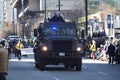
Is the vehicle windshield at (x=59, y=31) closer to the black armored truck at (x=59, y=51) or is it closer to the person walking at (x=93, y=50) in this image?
the black armored truck at (x=59, y=51)

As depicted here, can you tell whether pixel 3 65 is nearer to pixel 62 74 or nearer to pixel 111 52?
pixel 62 74

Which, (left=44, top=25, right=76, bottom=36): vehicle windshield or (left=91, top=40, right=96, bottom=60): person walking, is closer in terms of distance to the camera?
(left=44, top=25, right=76, bottom=36): vehicle windshield

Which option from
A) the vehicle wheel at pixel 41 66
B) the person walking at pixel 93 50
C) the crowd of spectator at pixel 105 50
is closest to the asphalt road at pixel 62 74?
the vehicle wheel at pixel 41 66

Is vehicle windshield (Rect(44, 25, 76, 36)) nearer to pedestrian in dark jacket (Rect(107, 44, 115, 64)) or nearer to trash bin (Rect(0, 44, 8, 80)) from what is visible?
pedestrian in dark jacket (Rect(107, 44, 115, 64))

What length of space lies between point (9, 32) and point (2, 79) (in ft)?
422

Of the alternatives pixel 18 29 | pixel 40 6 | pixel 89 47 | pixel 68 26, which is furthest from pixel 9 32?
pixel 68 26

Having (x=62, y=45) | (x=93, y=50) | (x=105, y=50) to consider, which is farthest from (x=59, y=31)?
(x=93, y=50)

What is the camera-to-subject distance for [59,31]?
30.7m

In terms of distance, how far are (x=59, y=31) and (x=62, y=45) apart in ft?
5.31

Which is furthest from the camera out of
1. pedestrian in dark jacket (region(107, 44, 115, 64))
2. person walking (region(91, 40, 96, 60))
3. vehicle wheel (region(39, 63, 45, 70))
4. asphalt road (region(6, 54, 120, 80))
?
person walking (region(91, 40, 96, 60))

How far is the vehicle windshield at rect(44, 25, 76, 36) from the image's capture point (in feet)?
100

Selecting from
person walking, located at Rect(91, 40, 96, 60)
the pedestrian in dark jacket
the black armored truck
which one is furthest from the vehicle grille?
person walking, located at Rect(91, 40, 96, 60)

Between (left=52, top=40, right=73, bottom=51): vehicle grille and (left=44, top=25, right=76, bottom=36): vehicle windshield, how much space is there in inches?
53.8

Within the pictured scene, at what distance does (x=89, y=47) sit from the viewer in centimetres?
5000
